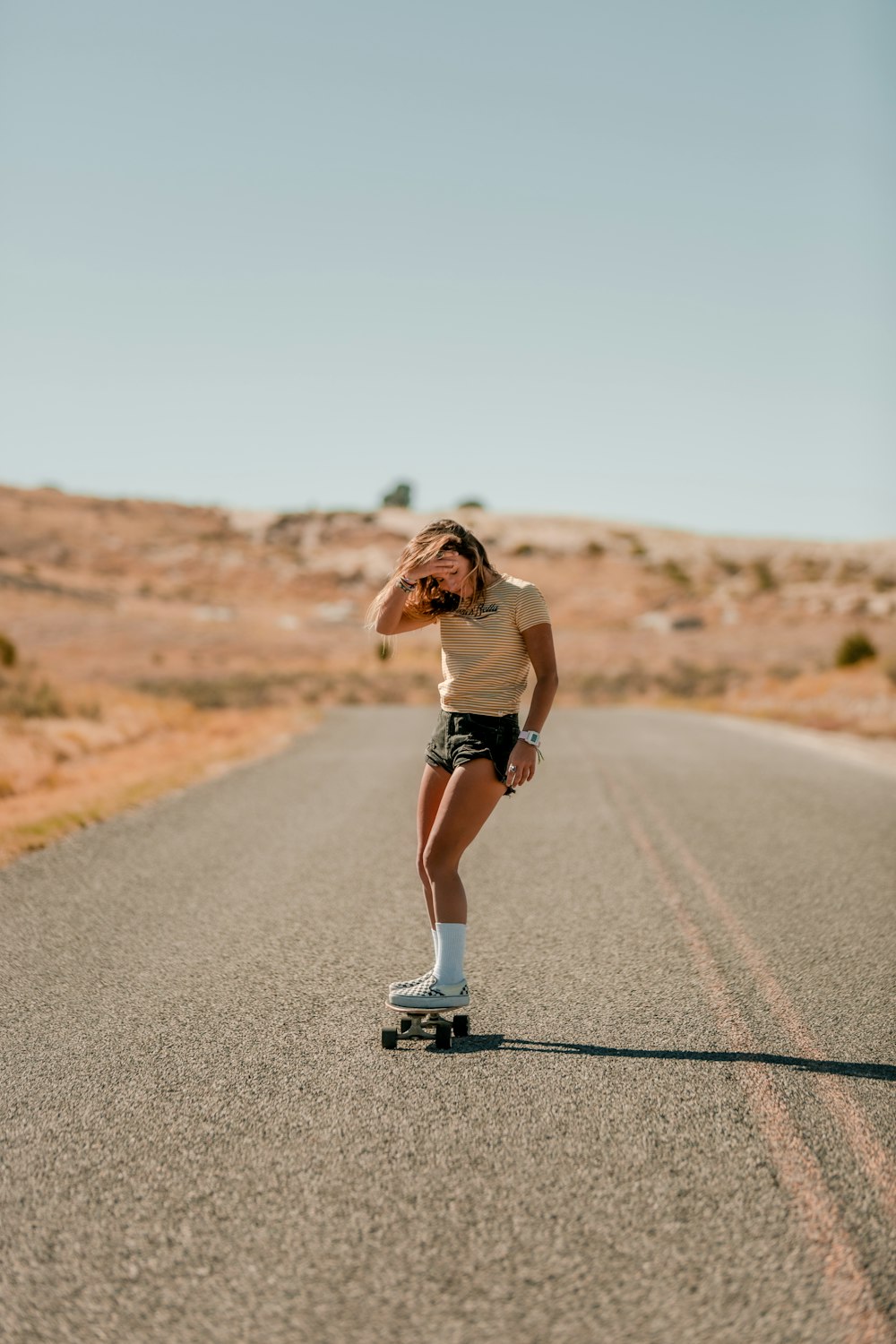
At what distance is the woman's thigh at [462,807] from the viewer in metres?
4.69

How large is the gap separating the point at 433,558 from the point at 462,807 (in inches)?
39.1

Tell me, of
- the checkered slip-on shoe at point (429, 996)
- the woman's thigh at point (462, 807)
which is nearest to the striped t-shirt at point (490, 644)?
the woman's thigh at point (462, 807)

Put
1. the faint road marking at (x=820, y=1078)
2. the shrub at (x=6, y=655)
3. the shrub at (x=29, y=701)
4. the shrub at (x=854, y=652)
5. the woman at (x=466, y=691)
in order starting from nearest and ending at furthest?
the faint road marking at (x=820, y=1078), the woman at (x=466, y=691), the shrub at (x=29, y=701), the shrub at (x=6, y=655), the shrub at (x=854, y=652)

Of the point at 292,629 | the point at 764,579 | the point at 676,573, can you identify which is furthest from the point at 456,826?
the point at 676,573

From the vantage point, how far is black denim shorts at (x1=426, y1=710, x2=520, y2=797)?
4699 mm

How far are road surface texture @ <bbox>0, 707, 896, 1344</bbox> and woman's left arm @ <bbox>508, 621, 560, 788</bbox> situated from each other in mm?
1101

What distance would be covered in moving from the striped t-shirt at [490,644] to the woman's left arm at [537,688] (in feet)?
0.14

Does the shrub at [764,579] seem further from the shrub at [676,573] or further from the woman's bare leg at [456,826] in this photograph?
the woman's bare leg at [456,826]

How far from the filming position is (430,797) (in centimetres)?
490

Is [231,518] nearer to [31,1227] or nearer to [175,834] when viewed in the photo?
[175,834]

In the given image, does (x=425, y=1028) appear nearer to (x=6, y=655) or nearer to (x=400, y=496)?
(x=6, y=655)

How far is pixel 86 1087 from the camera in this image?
13.7 feet

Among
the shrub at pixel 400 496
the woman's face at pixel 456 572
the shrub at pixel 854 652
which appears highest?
the shrub at pixel 400 496

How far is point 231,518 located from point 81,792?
A: 86.7 m
